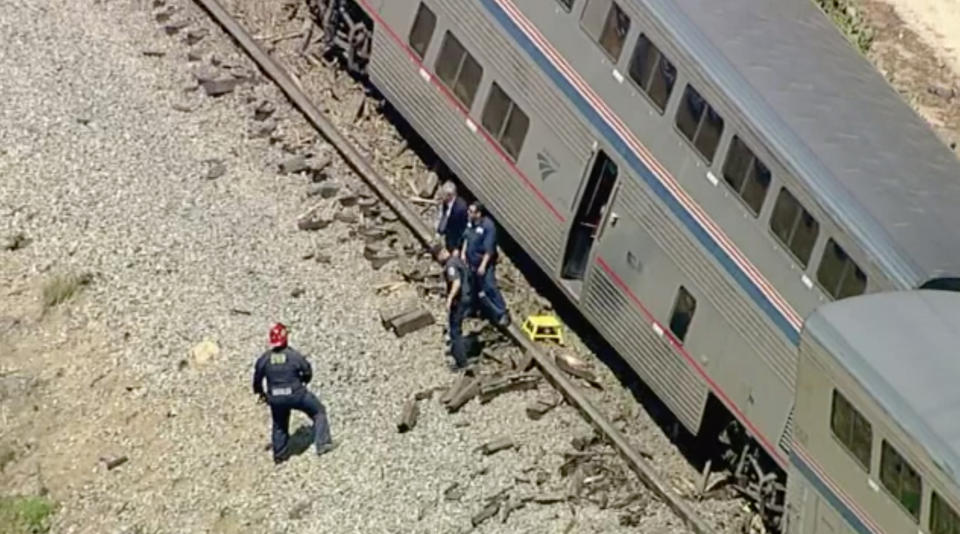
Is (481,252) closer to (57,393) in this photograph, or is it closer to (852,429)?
(57,393)

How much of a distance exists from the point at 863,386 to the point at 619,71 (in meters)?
5.05

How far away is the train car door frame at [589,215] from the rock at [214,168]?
15.0 ft

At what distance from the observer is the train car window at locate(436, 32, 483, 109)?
853 inches

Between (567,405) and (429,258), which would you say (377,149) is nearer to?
(429,258)

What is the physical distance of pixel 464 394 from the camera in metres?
20.0

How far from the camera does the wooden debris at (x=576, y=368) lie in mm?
20797

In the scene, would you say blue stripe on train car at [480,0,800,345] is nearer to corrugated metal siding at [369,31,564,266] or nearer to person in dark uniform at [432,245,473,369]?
corrugated metal siding at [369,31,564,266]

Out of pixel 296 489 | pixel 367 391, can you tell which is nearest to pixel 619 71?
pixel 367 391

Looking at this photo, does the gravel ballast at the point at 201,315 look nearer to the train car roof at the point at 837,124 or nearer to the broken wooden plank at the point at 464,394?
the broken wooden plank at the point at 464,394

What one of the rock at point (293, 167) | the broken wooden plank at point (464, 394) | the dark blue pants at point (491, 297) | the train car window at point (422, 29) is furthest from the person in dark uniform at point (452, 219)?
the rock at point (293, 167)

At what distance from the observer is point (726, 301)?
19.0 metres

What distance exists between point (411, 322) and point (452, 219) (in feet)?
4.27

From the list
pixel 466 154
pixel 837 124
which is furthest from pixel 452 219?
pixel 837 124

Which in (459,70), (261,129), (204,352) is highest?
(459,70)
